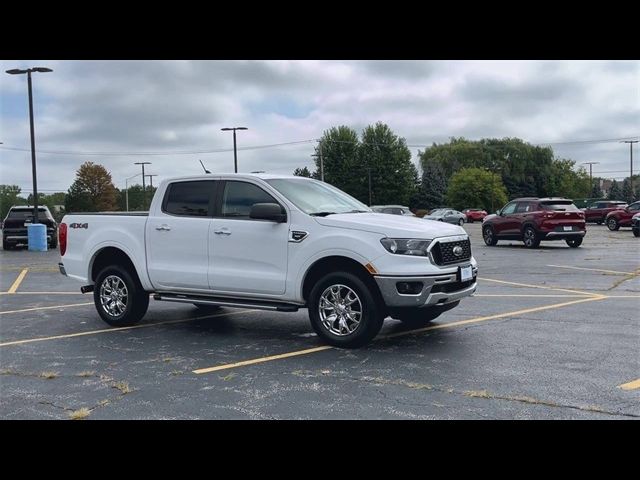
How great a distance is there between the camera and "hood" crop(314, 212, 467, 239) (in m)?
6.64

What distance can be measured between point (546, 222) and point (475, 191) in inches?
3015

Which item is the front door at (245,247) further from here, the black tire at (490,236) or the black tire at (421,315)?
the black tire at (490,236)

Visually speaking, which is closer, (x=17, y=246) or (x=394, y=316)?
(x=394, y=316)

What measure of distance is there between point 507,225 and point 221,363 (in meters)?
18.8

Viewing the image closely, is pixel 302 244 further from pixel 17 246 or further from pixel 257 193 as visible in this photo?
pixel 17 246

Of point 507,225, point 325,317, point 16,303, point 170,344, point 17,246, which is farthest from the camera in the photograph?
point 17,246

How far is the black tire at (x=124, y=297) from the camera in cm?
835

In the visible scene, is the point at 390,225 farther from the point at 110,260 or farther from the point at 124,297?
the point at 110,260

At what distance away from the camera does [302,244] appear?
701 cm

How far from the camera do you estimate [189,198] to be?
26.5 feet

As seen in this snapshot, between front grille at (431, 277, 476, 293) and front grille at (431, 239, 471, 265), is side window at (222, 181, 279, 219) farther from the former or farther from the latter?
front grille at (431, 277, 476, 293)

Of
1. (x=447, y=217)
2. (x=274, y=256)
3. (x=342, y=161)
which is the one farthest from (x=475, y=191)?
(x=274, y=256)

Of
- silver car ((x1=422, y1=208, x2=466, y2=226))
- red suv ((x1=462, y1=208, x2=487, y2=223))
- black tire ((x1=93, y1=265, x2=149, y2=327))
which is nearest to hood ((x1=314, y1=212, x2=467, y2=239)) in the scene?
black tire ((x1=93, y1=265, x2=149, y2=327))
